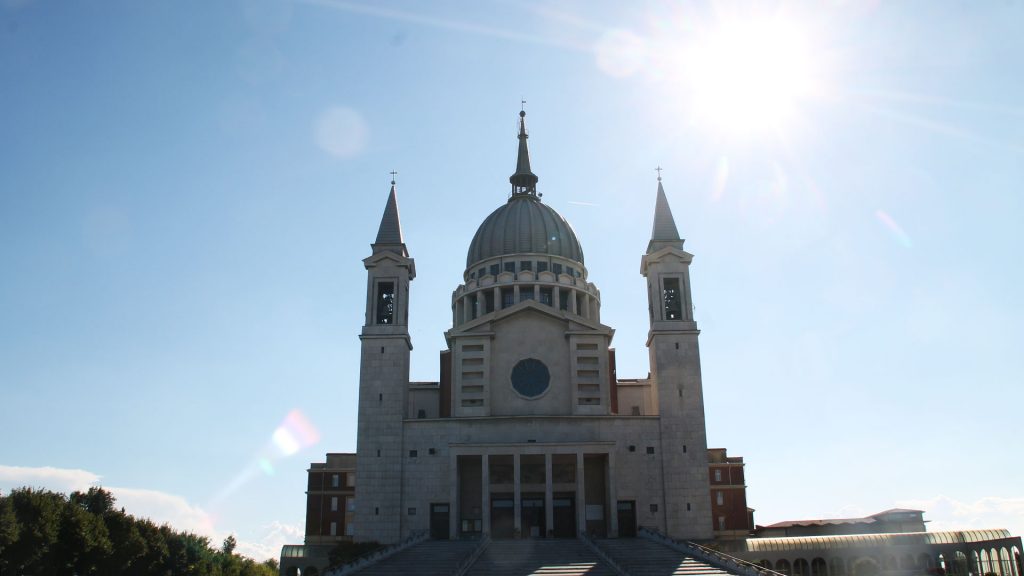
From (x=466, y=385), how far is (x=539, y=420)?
21.6 feet

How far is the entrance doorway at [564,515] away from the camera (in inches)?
2488

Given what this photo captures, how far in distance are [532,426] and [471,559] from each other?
15.4m

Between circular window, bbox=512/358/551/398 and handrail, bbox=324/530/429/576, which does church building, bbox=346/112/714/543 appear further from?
handrail, bbox=324/530/429/576

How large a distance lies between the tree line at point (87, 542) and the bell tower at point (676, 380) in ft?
109

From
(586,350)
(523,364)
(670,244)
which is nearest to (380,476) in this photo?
(523,364)

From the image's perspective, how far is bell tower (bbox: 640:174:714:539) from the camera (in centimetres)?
6234

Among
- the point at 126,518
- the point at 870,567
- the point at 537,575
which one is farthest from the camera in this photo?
the point at 870,567

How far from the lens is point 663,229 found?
7225cm

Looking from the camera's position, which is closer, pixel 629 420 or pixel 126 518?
pixel 126 518

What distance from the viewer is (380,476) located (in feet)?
207

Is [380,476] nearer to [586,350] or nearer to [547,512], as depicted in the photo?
[547,512]

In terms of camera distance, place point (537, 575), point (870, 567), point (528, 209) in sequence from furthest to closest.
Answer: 1. point (528, 209)
2. point (870, 567)
3. point (537, 575)

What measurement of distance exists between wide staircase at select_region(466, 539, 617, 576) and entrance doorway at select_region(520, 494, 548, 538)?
6.38m

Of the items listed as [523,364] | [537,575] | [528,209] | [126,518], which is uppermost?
[528,209]
